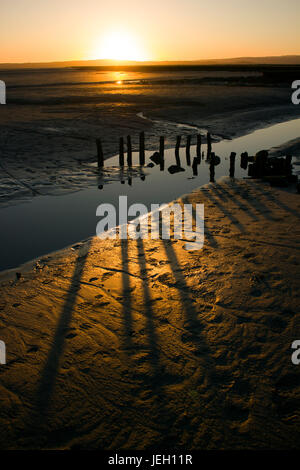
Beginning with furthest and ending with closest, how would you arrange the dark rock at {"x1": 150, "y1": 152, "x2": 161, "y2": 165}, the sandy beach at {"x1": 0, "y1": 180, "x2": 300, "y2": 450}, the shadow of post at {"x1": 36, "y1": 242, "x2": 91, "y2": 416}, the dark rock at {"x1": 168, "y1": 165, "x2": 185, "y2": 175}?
the dark rock at {"x1": 150, "y1": 152, "x2": 161, "y2": 165}
the dark rock at {"x1": 168, "y1": 165, "x2": 185, "y2": 175}
the shadow of post at {"x1": 36, "y1": 242, "x2": 91, "y2": 416}
the sandy beach at {"x1": 0, "y1": 180, "x2": 300, "y2": 450}

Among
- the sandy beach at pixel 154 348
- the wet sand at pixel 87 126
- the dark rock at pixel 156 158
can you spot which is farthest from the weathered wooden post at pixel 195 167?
the sandy beach at pixel 154 348

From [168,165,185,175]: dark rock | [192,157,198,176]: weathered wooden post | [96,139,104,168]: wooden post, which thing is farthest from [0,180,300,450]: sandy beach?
[96,139,104,168]: wooden post

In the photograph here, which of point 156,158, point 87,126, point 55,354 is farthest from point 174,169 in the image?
point 55,354

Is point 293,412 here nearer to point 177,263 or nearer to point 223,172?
point 177,263

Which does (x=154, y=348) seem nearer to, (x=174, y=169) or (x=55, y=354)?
(x=55, y=354)

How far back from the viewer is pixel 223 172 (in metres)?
17.4

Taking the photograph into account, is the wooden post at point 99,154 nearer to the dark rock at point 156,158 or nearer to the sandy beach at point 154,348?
the dark rock at point 156,158

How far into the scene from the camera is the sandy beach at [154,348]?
153 inches

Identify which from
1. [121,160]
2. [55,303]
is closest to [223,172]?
[121,160]

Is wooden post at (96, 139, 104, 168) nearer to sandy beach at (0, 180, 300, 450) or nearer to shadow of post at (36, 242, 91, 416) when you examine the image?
sandy beach at (0, 180, 300, 450)

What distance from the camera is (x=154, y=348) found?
512 centimetres

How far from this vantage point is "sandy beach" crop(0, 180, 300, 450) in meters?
3.89

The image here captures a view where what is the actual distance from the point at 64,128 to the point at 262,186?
1882cm

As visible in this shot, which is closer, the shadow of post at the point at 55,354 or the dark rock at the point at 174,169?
the shadow of post at the point at 55,354
